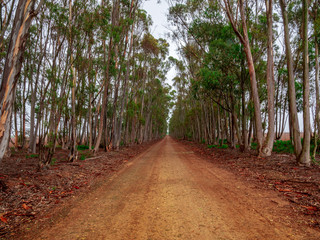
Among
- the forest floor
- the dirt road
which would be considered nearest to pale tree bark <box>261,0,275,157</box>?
the dirt road

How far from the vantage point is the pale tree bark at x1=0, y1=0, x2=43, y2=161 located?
398cm

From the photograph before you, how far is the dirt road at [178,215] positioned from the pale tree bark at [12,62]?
2365mm

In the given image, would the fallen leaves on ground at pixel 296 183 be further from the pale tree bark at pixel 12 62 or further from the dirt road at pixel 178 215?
the pale tree bark at pixel 12 62

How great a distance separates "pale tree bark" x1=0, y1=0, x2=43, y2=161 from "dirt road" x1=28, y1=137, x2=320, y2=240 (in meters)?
2.37

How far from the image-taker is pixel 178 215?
343cm

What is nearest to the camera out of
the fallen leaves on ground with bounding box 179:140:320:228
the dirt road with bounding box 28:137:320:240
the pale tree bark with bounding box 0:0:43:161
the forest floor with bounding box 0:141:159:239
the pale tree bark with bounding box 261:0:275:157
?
the dirt road with bounding box 28:137:320:240

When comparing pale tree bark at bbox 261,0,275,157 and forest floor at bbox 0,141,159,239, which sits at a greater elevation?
pale tree bark at bbox 261,0,275,157

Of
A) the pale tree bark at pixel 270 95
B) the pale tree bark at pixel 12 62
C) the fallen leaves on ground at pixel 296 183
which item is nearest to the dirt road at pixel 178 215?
the fallen leaves on ground at pixel 296 183

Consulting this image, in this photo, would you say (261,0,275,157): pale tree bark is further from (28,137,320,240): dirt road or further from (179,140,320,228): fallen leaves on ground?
(28,137,320,240): dirt road

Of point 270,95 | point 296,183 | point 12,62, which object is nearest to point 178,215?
point 296,183

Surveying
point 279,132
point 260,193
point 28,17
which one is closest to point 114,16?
point 28,17

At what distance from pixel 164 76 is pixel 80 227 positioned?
31.9 metres

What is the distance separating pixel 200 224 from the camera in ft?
10.1

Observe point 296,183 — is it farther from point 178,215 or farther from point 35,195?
point 35,195
